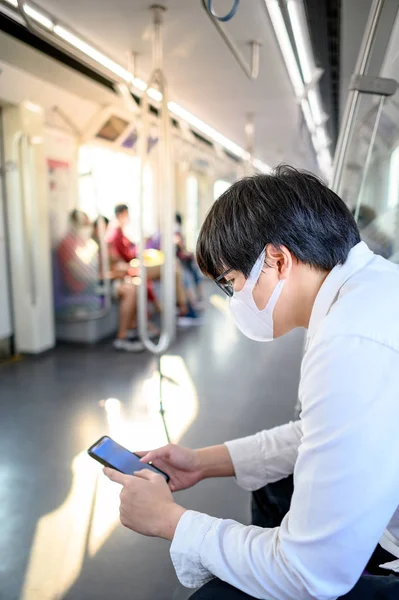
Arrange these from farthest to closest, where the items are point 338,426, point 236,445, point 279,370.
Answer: point 279,370
point 236,445
point 338,426

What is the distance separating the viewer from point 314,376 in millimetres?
811

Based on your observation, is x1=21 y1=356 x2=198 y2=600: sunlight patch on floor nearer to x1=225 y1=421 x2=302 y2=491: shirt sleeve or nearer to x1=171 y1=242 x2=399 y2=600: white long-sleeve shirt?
x1=225 y1=421 x2=302 y2=491: shirt sleeve

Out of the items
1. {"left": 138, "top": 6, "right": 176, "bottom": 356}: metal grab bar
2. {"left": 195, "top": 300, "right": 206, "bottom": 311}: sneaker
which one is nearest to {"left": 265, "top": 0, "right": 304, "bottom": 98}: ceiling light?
{"left": 138, "top": 6, "right": 176, "bottom": 356}: metal grab bar

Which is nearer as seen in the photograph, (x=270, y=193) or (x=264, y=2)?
(x=270, y=193)

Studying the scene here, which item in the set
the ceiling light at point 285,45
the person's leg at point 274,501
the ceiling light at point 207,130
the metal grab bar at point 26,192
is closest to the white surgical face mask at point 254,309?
the person's leg at point 274,501

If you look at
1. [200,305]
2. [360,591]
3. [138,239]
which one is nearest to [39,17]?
[138,239]

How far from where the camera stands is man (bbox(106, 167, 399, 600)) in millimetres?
763

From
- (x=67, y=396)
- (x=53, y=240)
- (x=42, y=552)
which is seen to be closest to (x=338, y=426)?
(x=42, y=552)

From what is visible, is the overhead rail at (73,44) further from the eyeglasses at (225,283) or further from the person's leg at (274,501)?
the person's leg at (274,501)

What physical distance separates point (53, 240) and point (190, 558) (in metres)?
4.21

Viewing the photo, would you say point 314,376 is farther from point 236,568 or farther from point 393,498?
point 236,568

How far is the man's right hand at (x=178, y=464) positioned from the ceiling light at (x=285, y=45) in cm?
224

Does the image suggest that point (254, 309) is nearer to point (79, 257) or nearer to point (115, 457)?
point (115, 457)

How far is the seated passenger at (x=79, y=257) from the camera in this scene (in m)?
4.85
